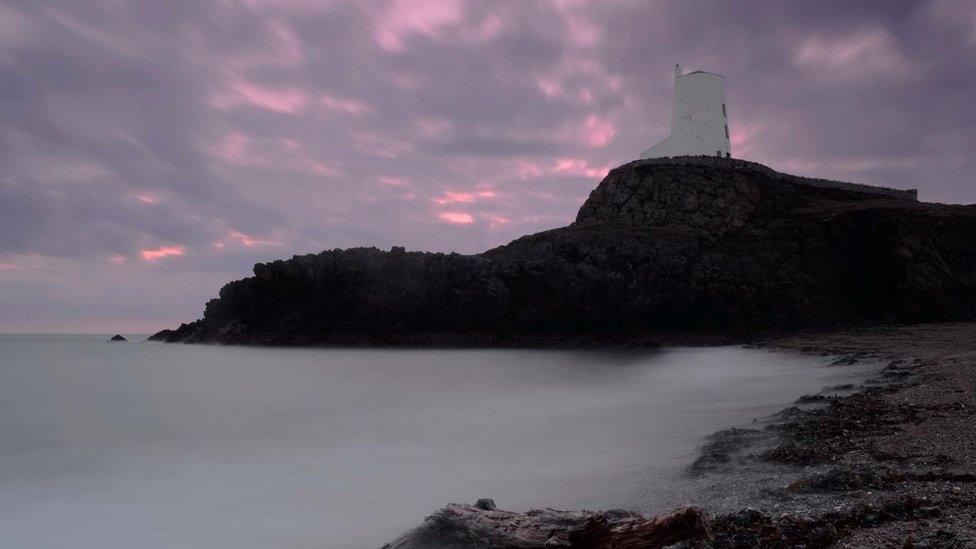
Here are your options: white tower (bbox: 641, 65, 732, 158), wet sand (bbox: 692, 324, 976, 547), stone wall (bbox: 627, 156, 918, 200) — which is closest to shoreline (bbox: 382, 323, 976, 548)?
wet sand (bbox: 692, 324, 976, 547)

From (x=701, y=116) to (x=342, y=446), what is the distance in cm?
4271

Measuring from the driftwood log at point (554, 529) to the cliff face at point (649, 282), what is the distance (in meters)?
26.4

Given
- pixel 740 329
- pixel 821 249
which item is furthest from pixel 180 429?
pixel 821 249

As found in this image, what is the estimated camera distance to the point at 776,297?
96.8 ft

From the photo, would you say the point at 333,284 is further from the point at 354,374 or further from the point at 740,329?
the point at 740,329

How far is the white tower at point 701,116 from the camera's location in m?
45.1

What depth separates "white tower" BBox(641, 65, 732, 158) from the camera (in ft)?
148

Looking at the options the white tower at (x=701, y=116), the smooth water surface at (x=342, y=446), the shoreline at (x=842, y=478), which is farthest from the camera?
the white tower at (x=701, y=116)

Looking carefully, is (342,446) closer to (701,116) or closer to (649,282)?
(649,282)

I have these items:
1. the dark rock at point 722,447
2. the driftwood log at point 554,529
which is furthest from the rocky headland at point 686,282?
the driftwood log at point 554,529

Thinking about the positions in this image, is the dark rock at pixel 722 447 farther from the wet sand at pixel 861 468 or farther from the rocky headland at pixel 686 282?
the rocky headland at pixel 686 282

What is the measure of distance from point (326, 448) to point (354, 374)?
12686mm

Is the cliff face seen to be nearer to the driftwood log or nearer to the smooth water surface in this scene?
the smooth water surface

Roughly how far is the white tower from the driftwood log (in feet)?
148
